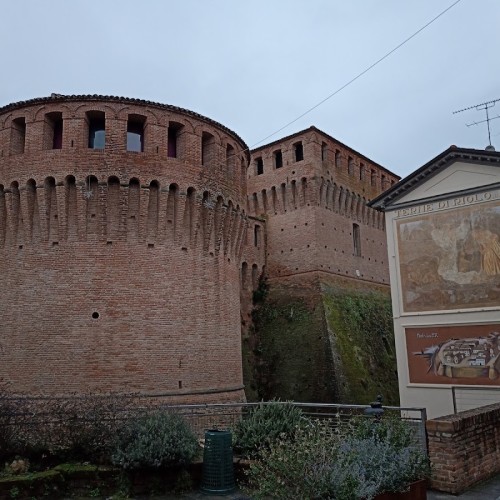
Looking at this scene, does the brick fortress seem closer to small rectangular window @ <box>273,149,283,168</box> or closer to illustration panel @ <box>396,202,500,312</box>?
illustration panel @ <box>396,202,500,312</box>

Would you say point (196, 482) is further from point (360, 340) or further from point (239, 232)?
point (360, 340)

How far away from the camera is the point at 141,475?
348 inches

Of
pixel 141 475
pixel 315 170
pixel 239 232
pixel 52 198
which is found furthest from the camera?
pixel 315 170

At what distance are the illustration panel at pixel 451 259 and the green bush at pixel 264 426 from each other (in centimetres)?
603

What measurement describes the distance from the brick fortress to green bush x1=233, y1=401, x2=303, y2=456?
19.4 ft

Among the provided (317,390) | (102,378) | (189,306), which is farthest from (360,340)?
(102,378)

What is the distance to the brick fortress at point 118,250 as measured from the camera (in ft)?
49.5

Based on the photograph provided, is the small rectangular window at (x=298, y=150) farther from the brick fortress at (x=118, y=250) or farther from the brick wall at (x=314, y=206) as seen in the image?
the brick fortress at (x=118, y=250)

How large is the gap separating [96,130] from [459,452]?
47.1ft

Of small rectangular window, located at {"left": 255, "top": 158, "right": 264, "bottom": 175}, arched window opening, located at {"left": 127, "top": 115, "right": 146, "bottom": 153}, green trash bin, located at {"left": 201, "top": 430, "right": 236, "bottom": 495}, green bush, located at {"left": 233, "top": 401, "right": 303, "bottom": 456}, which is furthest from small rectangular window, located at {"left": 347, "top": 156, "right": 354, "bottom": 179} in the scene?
green trash bin, located at {"left": 201, "top": 430, "right": 236, "bottom": 495}

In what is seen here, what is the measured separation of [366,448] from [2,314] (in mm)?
12902

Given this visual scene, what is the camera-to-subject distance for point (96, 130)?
1702cm

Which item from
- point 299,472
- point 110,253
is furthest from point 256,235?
point 299,472

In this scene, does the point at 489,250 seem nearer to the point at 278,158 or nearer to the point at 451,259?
the point at 451,259
